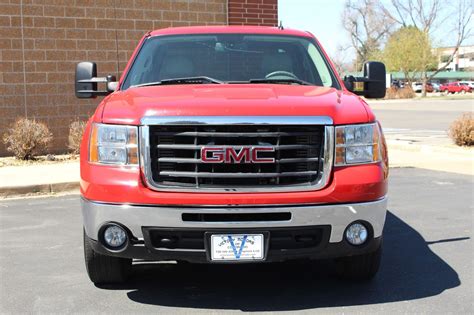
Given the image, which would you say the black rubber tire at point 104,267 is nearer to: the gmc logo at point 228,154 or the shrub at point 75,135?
the gmc logo at point 228,154

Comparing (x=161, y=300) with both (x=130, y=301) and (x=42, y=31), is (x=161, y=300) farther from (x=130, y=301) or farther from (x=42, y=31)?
(x=42, y=31)

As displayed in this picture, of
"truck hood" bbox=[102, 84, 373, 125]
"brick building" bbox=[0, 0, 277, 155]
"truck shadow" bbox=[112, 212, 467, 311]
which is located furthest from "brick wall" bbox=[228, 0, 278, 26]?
"truck hood" bbox=[102, 84, 373, 125]

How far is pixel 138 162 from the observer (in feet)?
12.5

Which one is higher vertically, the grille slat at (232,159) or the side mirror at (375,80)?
the side mirror at (375,80)

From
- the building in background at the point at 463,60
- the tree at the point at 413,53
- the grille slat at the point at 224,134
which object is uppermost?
the building in background at the point at 463,60

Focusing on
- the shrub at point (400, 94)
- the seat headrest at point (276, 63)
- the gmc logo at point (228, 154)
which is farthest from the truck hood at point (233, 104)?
the shrub at point (400, 94)

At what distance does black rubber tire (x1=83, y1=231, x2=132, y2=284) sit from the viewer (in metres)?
4.24

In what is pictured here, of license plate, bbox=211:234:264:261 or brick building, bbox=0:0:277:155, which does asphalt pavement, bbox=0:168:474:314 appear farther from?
brick building, bbox=0:0:277:155

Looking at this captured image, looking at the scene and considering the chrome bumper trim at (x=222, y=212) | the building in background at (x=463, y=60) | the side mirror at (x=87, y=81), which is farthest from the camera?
the building in background at (x=463, y=60)

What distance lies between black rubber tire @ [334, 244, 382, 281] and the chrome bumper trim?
608mm

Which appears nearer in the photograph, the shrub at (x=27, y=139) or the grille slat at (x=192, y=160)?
the grille slat at (x=192, y=160)

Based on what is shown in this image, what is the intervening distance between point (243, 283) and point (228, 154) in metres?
1.28

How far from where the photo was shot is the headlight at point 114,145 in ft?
12.5

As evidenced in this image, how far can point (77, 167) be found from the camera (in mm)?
10633
